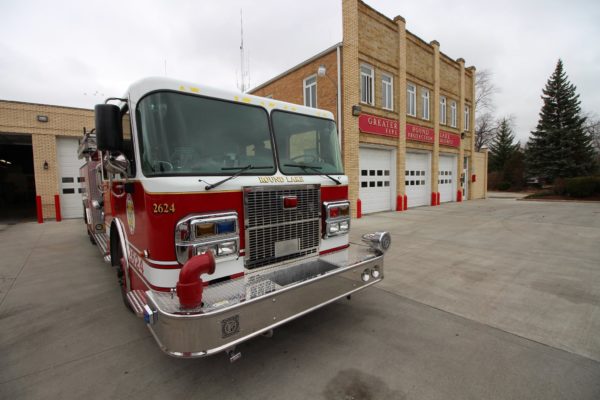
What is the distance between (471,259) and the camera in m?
5.55

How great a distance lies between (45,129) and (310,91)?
35.3ft

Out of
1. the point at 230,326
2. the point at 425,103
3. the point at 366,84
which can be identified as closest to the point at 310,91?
the point at 366,84

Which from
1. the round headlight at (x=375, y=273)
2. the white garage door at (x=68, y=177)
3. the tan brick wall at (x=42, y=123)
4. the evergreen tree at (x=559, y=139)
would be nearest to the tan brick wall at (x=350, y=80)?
the round headlight at (x=375, y=273)

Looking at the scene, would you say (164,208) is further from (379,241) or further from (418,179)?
(418,179)

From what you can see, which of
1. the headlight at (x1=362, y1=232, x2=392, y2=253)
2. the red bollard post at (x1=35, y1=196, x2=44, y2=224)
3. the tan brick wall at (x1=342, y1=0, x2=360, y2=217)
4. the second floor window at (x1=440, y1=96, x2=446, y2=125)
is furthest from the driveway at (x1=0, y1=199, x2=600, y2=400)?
the second floor window at (x1=440, y1=96, x2=446, y2=125)

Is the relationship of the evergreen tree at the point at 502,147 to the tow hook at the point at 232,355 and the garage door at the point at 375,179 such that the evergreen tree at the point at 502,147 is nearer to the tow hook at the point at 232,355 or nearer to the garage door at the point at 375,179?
the garage door at the point at 375,179

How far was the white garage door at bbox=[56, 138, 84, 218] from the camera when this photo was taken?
12.2 m

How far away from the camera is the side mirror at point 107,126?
2324 millimetres

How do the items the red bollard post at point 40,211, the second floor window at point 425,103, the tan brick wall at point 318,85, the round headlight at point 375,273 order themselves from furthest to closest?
the second floor window at point 425,103 → the red bollard post at point 40,211 → the tan brick wall at point 318,85 → the round headlight at point 375,273

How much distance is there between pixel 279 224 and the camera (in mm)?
2773

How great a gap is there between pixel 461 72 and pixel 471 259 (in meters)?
16.3

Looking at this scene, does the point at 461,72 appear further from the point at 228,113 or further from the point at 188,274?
the point at 188,274

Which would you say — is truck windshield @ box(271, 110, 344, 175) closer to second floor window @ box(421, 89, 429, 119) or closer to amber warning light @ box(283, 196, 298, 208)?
amber warning light @ box(283, 196, 298, 208)

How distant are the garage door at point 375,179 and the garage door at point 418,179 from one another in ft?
4.04
